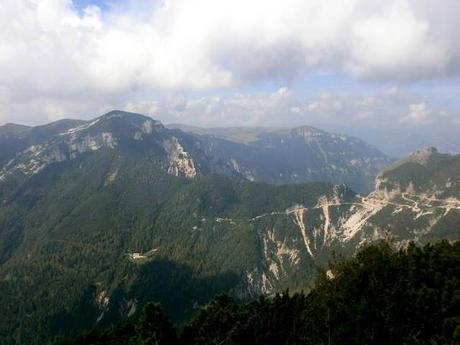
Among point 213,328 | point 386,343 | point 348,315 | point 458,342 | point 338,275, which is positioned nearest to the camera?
point 458,342

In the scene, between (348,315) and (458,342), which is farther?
(348,315)

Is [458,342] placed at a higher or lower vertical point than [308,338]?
higher

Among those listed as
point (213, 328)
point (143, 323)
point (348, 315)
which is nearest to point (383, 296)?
point (348, 315)

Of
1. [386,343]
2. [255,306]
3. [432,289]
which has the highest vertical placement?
[432,289]

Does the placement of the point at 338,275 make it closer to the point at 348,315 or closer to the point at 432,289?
the point at 348,315

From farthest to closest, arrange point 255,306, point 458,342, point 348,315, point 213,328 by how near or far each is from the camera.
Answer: point 255,306 → point 213,328 → point 348,315 → point 458,342

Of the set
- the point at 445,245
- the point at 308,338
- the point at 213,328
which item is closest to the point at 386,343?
the point at 308,338

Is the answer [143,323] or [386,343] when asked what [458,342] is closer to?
[386,343]
